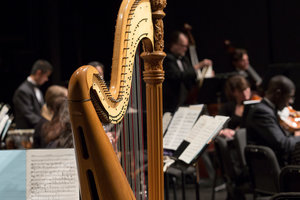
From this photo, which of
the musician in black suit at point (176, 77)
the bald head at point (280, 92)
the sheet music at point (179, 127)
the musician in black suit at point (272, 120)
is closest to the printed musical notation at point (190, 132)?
the sheet music at point (179, 127)

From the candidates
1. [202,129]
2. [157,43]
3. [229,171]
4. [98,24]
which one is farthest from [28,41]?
[157,43]

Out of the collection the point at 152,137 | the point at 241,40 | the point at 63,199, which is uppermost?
the point at 241,40

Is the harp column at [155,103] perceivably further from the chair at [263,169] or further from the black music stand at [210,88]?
the black music stand at [210,88]

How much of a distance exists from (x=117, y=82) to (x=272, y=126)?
104 inches

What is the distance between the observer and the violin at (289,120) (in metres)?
3.96

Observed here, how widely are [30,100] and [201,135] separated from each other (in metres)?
3.85

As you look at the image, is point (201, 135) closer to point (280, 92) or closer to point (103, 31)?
point (280, 92)

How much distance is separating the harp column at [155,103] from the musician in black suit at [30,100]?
4414mm

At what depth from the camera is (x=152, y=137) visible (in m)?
1.81

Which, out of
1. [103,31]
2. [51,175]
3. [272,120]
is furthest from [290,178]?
[103,31]

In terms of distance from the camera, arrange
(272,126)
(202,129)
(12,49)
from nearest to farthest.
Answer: (202,129)
(272,126)
(12,49)

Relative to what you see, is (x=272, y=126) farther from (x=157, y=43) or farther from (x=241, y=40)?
(x=241, y=40)

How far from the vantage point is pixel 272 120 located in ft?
12.6

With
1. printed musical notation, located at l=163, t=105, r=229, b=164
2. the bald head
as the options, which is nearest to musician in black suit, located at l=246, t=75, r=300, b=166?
the bald head
